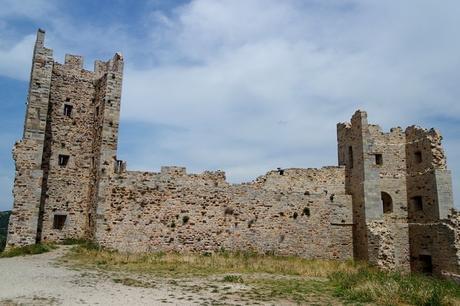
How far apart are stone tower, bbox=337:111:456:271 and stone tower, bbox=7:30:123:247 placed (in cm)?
1389

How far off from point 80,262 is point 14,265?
7.76 feet

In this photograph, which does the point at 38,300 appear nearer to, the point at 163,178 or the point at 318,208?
the point at 163,178

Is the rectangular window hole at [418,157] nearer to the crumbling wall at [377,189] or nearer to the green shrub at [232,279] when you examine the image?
the crumbling wall at [377,189]

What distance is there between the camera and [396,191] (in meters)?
23.8

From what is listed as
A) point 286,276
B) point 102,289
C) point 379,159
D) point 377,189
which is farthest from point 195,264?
point 379,159

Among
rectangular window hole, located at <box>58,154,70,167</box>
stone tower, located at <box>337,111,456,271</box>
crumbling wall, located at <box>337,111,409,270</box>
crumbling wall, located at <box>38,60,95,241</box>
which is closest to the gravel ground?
crumbling wall, located at <box>38,60,95,241</box>

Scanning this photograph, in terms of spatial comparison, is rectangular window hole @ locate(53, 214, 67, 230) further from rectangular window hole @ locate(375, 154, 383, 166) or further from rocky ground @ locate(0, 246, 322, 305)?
rectangular window hole @ locate(375, 154, 383, 166)

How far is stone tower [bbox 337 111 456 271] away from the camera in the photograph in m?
21.5

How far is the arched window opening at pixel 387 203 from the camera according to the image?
2388 cm

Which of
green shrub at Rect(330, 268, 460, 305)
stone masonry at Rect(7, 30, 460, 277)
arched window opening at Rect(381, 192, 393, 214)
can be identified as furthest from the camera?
arched window opening at Rect(381, 192, 393, 214)

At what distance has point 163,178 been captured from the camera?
819 inches

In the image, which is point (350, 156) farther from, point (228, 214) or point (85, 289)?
point (85, 289)

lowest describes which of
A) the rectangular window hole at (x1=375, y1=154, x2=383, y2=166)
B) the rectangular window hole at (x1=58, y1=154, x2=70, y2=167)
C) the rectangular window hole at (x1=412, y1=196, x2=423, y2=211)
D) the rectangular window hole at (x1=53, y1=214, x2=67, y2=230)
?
the rectangular window hole at (x1=53, y1=214, x2=67, y2=230)

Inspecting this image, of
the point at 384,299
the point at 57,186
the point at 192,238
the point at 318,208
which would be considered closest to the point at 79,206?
the point at 57,186
